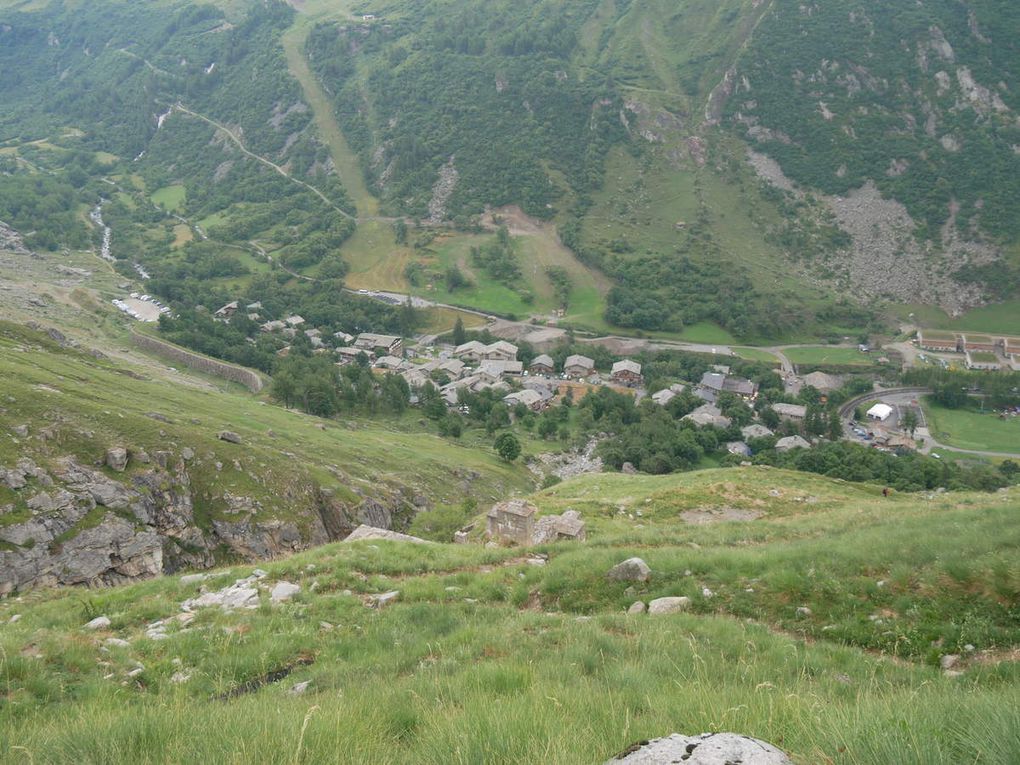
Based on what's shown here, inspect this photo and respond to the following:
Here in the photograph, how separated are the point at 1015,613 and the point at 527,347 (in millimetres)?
91386

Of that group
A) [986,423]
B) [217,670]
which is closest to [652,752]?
[217,670]

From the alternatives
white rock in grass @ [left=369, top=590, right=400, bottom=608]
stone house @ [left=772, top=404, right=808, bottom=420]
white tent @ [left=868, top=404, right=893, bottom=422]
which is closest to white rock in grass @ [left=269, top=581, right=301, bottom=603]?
white rock in grass @ [left=369, top=590, right=400, bottom=608]

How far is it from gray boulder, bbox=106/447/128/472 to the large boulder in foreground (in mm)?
30140

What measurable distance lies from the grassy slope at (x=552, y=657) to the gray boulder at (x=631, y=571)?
0.77ft

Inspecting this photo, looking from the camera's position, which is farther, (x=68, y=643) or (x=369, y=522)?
(x=369, y=522)

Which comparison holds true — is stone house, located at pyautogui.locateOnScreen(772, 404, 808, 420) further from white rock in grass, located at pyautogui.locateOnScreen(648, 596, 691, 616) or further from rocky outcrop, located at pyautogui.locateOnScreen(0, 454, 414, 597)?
white rock in grass, located at pyautogui.locateOnScreen(648, 596, 691, 616)

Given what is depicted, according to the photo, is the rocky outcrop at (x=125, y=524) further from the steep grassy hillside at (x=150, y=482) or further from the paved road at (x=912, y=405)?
the paved road at (x=912, y=405)

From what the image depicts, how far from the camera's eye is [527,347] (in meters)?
99.6

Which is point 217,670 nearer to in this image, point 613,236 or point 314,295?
point 314,295

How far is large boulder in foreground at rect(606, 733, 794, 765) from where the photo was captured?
11.7 ft

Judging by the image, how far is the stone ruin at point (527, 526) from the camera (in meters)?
21.4

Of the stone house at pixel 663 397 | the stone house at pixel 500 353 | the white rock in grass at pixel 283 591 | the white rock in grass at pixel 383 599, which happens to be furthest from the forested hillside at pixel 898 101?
the white rock in grass at pixel 283 591

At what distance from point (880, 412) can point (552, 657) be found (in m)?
83.9

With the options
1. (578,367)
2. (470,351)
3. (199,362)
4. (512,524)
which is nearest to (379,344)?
(470,351)
